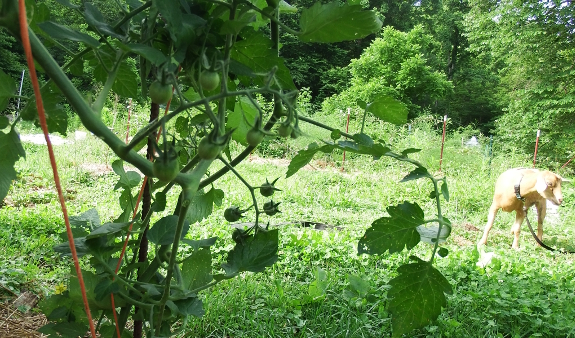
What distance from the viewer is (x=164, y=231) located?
649 mm

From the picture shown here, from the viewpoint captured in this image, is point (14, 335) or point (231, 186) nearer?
point (14, 335)

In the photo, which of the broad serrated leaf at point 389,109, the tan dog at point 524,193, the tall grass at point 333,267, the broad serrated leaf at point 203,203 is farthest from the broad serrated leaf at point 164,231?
the tan dog at point 524,193

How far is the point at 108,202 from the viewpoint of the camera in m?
3.92

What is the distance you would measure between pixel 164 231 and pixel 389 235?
0.35m

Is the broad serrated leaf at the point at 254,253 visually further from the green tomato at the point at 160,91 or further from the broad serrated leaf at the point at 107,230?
the green tomato at the point at 160,91

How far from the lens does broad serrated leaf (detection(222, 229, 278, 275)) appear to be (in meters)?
0.62

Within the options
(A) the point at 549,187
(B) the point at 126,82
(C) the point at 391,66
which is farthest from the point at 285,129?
(C) the point at 391,66

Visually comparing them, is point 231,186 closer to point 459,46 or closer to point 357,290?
point 357,290

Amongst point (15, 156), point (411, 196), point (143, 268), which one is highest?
point (411, 196)

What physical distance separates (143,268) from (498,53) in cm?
1221

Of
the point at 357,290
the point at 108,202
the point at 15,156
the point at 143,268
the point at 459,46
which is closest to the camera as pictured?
the point at 15,156

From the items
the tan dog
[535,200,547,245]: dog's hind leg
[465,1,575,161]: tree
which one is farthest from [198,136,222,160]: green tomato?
[465,1,575,161]: tree

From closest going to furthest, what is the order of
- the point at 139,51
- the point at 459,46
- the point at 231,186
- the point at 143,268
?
the point at 139,51 < the point at 143,268 < the point at 231,186 < the point at 459,46

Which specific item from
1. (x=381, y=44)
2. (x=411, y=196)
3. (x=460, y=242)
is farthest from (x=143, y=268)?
(x=381, y=44)
